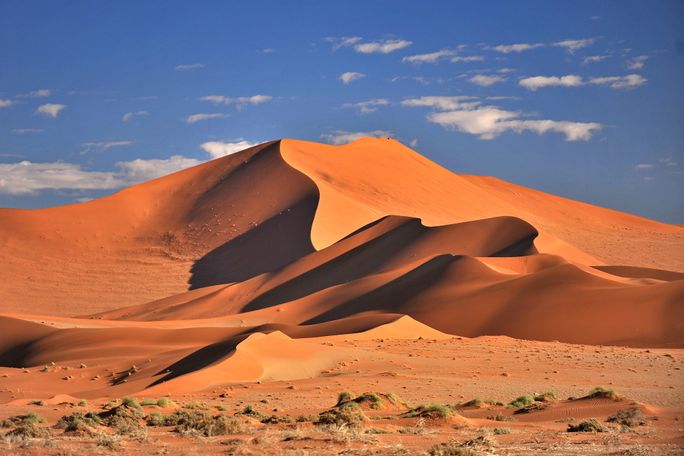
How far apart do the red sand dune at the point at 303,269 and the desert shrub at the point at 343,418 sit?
8886 millimetres

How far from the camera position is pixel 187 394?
25078 millimetres

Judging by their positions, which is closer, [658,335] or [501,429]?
[501,429]

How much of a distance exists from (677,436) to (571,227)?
258 ft

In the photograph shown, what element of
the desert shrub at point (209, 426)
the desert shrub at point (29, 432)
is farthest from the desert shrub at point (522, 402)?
the desert shrub at point (29, 432)

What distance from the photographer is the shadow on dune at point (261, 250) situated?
2825 inches

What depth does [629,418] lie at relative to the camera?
18094mm

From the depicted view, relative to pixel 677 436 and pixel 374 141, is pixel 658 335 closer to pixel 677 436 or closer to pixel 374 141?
pixel 677 436

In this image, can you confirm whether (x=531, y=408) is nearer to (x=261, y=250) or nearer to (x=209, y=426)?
(x=209, y=426)

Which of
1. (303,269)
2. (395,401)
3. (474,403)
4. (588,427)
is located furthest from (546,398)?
(303,269)

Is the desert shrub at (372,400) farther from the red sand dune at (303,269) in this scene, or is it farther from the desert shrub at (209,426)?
the red sand dune at (303,269)

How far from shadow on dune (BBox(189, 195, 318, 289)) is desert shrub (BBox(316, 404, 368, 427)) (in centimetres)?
5096

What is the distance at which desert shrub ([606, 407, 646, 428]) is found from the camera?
1783 cm

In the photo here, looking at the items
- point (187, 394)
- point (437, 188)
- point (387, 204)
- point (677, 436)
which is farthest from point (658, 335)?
point (437, 188)

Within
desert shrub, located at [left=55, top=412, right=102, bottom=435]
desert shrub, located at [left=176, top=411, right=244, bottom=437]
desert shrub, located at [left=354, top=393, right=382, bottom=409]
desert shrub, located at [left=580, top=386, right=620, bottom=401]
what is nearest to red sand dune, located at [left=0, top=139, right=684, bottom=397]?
desert shrub, located at [left=354, top=393, right=382, bottom=409]
